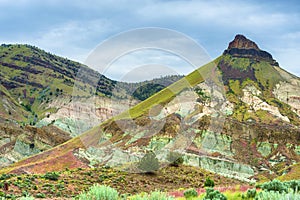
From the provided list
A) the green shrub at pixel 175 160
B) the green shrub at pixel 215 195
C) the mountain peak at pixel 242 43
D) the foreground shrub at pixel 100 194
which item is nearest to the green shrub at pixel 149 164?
the green shrub at pixel 175 160

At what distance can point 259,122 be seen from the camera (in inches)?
3703

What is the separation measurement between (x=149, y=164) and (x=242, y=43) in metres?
111

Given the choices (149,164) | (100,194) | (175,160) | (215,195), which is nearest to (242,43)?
(175,160)

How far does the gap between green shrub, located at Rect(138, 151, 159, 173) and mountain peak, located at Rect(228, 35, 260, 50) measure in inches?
4225

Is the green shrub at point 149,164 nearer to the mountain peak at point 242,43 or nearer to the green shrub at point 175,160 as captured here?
the green shrub at point 175,160

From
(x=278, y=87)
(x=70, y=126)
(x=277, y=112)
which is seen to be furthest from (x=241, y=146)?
(x=70, y=126)

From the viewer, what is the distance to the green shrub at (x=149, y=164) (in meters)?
51.8

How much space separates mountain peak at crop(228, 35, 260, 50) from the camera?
148 meters

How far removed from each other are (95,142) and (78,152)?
6.12 metres

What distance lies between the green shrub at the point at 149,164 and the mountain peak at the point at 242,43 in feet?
352

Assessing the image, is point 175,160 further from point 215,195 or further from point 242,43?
point 242,43

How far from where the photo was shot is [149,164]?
51.9m

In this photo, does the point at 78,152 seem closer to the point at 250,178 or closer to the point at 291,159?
the point at 250,178

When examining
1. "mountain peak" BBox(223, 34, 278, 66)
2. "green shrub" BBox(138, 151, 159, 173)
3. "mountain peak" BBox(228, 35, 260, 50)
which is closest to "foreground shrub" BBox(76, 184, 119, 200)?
"green shrub" BBox(138, 151, 159, 173)
